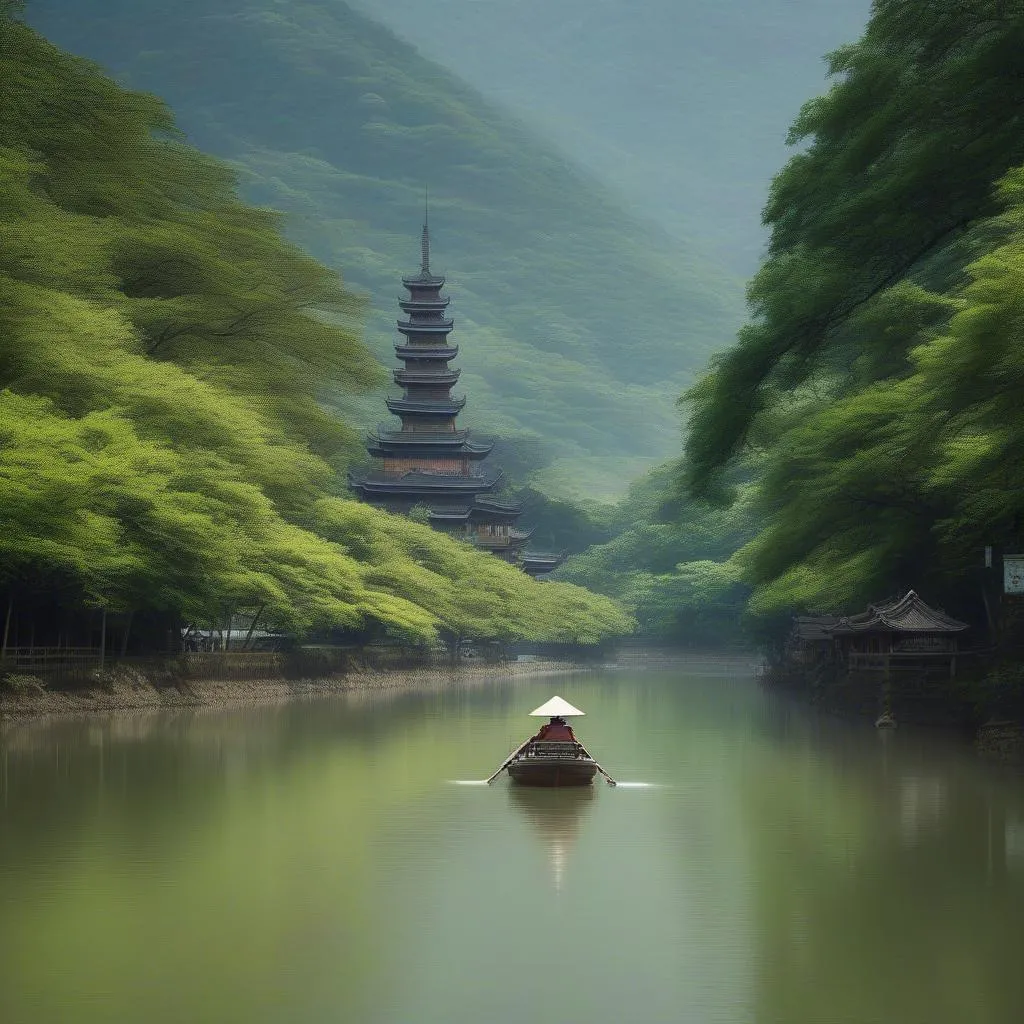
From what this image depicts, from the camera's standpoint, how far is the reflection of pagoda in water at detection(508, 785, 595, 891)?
2017 cm

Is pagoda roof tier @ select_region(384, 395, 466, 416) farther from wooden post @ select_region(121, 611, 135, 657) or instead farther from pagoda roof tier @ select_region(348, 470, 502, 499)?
wooden post @ select_region(121, 611, 135, 657)

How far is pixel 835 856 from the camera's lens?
20.0 m

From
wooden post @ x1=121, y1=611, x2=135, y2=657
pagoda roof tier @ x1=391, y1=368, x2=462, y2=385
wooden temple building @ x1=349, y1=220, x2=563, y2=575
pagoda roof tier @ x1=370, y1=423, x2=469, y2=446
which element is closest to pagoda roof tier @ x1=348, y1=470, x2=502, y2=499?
wooden temple building @ x1=349, y1=220, x2=563, y2=575

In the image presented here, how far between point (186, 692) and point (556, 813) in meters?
28.0

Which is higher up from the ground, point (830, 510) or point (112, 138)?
point (112, 138)

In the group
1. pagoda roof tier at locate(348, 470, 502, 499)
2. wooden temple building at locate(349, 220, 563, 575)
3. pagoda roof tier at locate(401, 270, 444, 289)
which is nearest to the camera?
pagoda roof tier at locate(348, 470, 502, 499)

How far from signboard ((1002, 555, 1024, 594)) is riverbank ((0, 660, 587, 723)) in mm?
20978

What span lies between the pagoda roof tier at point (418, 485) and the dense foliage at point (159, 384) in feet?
84.7

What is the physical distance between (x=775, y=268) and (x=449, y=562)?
54.6 meters

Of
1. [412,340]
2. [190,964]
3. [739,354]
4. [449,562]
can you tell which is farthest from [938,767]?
[412,340]

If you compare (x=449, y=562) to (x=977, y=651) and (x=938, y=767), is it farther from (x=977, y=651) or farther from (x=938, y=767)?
(x=938, y=767)

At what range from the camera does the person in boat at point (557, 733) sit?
29.1 metres

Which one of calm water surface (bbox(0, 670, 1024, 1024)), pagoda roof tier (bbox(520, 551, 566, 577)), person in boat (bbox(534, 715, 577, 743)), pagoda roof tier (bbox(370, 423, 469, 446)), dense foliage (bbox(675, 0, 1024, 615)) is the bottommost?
calm water surface (bbox(0, 670, 1024, 1024))

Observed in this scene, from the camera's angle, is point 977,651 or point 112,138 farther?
point 112,138
